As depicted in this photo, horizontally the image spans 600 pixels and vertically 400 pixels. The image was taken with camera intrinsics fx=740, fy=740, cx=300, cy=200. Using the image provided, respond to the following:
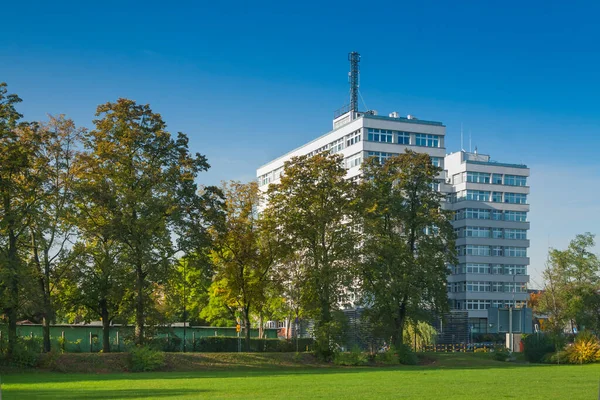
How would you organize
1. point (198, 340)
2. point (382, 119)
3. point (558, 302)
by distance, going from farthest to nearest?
point (382, 119)
point (558, 302)
point (198, 340)

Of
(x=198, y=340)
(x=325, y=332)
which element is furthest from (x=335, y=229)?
(x=198, y=340)

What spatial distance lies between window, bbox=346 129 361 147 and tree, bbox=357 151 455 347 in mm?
39021

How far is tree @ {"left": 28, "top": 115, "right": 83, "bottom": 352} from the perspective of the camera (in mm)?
48594

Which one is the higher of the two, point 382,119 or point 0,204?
point 382,119

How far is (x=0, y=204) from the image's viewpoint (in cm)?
4700

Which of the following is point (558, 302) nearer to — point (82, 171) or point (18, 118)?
point (82, 171)

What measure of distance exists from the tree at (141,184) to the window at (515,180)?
79.8m

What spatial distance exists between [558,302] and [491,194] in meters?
44.4

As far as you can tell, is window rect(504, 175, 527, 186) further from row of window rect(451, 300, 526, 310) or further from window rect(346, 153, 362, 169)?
window rect(346, 153, 362, 169)

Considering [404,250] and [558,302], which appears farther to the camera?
[558,302]

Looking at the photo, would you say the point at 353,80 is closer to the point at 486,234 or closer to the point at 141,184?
the point at 486,234

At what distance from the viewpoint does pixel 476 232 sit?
119 m

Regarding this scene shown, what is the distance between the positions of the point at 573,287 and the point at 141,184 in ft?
158

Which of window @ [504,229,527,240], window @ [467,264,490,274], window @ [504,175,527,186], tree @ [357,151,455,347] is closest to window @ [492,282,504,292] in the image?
window @ [467,264,490,274]
